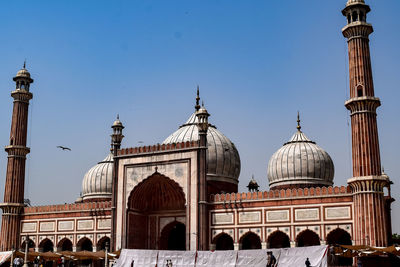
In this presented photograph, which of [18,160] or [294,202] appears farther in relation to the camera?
[18,160]

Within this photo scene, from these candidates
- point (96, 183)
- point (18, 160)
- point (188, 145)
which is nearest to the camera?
point (188, 145)

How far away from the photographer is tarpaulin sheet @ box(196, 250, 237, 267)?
18.4 m

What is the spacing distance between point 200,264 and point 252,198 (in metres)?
7.34

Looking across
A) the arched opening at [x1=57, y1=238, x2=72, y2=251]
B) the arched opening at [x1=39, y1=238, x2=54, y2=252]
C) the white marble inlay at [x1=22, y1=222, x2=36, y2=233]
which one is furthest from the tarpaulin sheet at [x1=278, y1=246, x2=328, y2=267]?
the white marble inlay at [x1=22, y1=222, x2=36, y2=233]

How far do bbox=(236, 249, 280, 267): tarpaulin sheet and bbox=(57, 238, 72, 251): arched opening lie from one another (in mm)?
15944

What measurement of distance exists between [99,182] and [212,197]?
454 inches

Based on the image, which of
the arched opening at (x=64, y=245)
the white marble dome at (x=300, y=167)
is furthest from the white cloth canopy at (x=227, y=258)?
the white marble dome at (x=300, y=167)

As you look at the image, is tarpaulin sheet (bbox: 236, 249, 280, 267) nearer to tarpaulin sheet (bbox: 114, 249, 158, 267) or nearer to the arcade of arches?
tarpaulin sheet (bbox: 114, 249, 158, 267)

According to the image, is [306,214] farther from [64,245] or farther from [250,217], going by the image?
[64,245]

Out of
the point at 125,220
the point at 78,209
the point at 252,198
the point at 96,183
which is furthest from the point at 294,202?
the point at 96,183

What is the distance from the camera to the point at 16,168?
3262 cm

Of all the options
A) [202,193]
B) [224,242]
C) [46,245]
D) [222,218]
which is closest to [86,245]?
[46,245]

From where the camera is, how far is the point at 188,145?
2725cm

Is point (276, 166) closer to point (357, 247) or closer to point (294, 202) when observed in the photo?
point (294, 202)
